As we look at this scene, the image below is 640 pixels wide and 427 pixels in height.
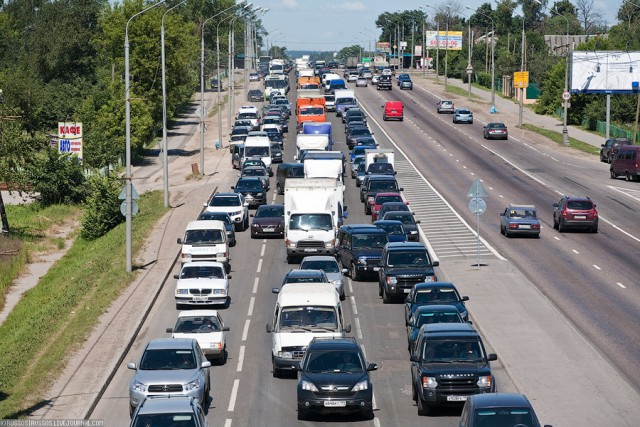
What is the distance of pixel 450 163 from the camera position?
7394cm

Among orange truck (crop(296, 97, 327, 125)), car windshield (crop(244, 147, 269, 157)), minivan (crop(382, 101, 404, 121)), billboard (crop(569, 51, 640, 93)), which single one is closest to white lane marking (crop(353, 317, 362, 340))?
car windshield (crop(244, 147, 269, 157))

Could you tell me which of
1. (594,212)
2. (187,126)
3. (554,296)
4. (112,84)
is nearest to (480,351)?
(554,296)

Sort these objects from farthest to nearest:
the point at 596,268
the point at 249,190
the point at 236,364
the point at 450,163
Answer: the point at 450,163 → the point at 249,190 → the point at 596,268 → the point at 236,364

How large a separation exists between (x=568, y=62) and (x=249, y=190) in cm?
4336

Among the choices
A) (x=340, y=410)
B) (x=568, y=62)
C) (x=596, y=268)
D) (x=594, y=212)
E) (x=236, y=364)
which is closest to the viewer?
(x=340, y=410)

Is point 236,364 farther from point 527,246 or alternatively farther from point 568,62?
point 568,62

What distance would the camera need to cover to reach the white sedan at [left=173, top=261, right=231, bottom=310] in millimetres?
35625

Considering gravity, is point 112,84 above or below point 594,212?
above

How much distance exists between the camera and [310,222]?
43.4 meters

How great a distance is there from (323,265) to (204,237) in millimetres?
6627

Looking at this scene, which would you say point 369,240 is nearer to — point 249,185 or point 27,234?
point 249,185

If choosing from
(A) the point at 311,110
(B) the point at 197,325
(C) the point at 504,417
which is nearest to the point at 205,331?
(B) the point at 197,325

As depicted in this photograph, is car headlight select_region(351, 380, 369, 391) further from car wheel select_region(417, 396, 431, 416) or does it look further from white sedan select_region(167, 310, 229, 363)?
white sedan select_region(167, 310, 229, 363)

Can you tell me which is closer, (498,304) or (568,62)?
(498,304)
